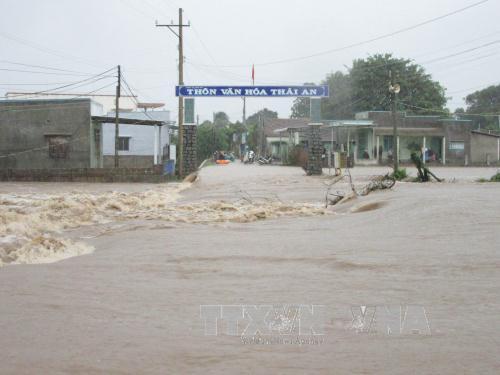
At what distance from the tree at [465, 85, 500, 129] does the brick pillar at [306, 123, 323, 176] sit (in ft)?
160

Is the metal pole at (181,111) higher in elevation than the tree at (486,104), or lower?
lower

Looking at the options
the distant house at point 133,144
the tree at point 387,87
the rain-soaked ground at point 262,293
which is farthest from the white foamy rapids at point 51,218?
the tree at point 387,87

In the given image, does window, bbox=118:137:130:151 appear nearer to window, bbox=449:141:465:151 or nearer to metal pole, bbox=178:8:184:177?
metal pole, bbox=178:8:184:177

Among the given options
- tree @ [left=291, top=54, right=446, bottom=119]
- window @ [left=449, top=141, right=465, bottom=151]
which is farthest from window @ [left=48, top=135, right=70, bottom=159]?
tree @ [left=291, top=54, right=446, bottom=119]

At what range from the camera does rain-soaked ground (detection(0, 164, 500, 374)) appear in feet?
16.1

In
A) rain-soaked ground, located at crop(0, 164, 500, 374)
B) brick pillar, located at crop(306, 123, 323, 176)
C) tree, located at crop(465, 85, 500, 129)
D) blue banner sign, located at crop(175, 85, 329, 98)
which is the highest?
tree, located at crop(465, 85, 500, 129)

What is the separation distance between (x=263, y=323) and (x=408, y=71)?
204ft

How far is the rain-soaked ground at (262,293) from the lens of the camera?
4.91m

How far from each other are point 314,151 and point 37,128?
1496cm

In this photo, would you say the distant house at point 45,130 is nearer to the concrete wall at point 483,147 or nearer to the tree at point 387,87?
the concrete wall at point 483,147

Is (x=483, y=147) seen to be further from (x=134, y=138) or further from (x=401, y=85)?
(x=134, y=138)

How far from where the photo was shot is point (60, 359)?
4859 millimetres

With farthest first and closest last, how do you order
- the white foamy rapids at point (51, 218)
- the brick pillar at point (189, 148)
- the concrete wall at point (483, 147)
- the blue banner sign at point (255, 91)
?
the concrete wall at point (483, 147)
the brick pillar at point (189, 148)
the blue banner sign at point (255, 91)
the white foamy rapids at point (51, 218)

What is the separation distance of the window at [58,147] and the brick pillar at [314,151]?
13.2m
